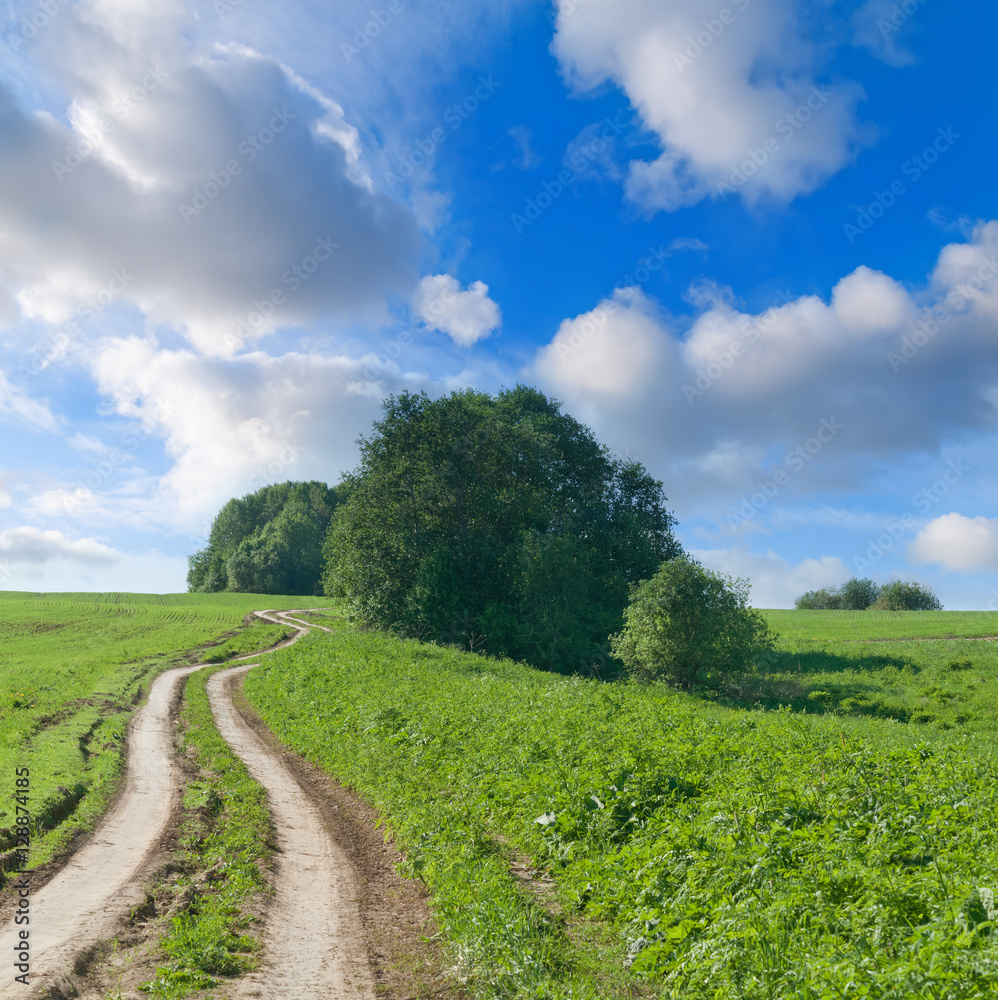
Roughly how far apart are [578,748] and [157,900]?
778 centimetres

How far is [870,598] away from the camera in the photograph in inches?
4313

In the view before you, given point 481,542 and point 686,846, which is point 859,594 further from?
point 686,846

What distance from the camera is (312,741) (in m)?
19.8

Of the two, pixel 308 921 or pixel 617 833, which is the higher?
pixel 617 833

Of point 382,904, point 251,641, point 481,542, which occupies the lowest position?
point 382,904

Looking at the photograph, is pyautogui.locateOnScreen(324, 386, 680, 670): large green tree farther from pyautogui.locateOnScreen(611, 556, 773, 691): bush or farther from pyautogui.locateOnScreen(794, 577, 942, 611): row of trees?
pyautogui.locateOnScreen(794, 577, 942, 611): row of trees

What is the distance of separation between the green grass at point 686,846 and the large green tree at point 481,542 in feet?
81.9

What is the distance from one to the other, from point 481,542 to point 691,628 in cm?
1664

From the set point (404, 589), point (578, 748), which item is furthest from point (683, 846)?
point (404, 589)

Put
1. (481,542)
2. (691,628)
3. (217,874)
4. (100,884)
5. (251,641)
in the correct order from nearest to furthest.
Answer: (100,884)
(217,874)
(691,628)
(481,542)
(251,641)

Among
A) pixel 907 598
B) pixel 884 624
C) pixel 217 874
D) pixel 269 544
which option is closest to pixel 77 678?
pixel 217 874

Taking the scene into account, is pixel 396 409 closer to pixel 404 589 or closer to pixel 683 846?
pixel 404 589

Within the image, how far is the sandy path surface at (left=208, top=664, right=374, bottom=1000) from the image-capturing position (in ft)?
24.6

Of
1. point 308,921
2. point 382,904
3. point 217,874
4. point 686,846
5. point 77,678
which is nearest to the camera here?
point 686,846
